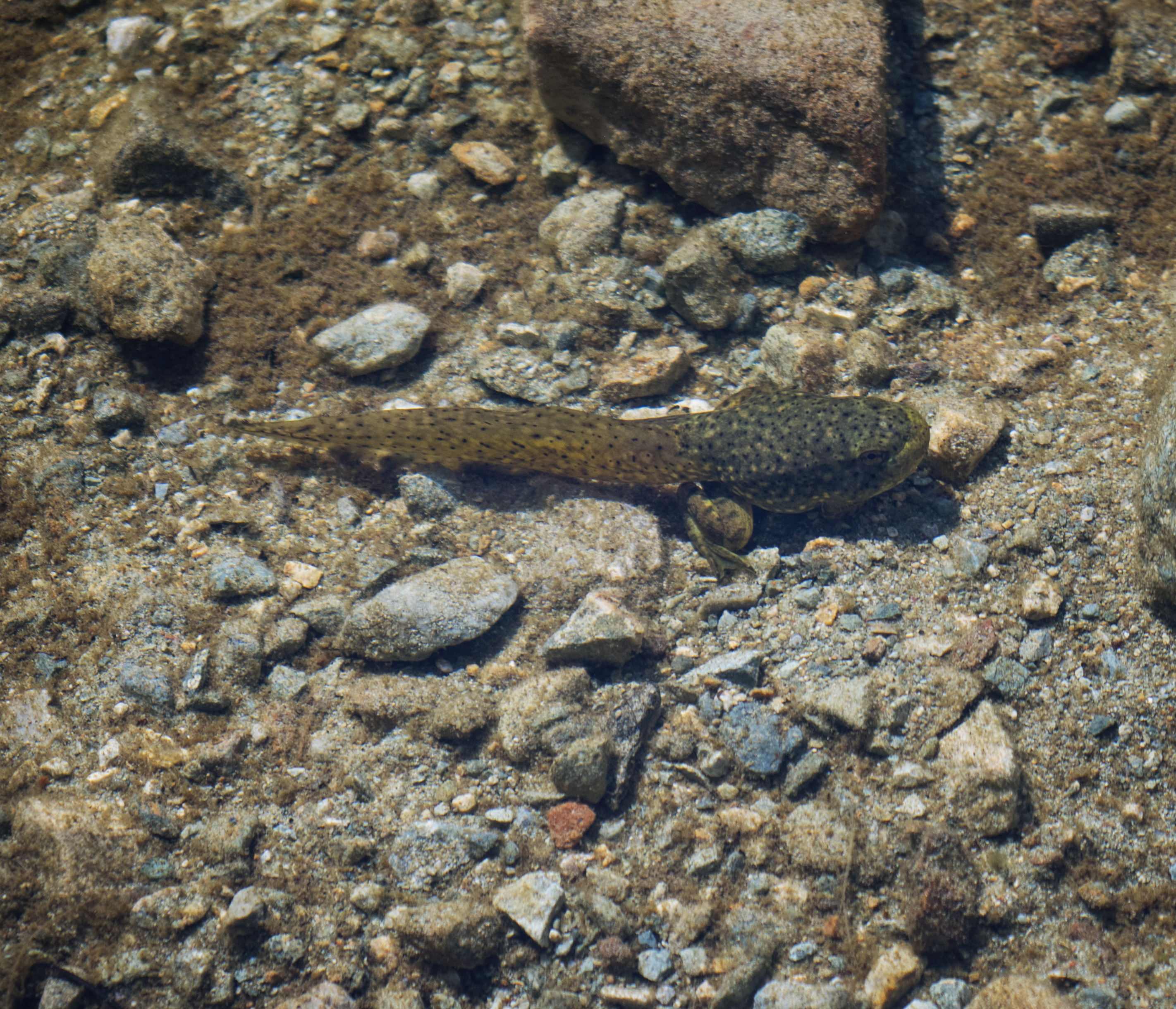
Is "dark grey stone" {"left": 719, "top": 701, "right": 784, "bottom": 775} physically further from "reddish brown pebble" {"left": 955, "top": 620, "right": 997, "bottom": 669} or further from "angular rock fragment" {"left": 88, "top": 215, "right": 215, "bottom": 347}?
"angular rock fragment" {"left": 88, "top": 215, "right": 215, "bottom": 347}

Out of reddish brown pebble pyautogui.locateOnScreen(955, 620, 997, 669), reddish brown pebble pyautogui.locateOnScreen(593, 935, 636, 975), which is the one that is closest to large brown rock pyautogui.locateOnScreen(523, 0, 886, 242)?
reddish brown pebble pyautogui.locateOnScreen(955, 620, 997, 669)

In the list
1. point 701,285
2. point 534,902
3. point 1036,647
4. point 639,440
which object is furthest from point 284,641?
point 1036,647

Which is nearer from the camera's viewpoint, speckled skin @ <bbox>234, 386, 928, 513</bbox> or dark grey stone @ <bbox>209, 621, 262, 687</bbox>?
dark grey stone @ <bbox>209, 621, 262, 687</bbox>

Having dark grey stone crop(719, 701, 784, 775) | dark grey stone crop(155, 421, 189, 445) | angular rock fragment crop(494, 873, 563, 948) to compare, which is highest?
dark grey stone crop(155, 421, 189, 445)

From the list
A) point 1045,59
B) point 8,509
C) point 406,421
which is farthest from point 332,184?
point 1045,59

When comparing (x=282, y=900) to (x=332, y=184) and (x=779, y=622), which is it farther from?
(x=332, y=184)

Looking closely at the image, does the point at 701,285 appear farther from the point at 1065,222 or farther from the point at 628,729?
the point at 628,729

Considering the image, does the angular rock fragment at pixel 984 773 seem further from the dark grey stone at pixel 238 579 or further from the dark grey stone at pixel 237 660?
the dark grey stone at pixel 238 579
